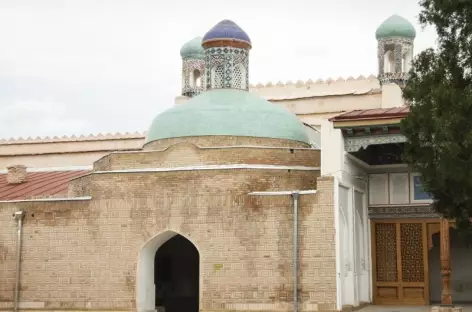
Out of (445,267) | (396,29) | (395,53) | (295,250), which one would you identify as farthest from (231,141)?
(396,29)

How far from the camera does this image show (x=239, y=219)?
773 inches

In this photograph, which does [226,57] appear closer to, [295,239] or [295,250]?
[295,239]

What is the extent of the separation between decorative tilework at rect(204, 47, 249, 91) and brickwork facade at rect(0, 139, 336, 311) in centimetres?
336

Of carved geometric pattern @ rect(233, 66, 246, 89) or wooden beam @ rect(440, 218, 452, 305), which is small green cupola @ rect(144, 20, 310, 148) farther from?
wooden beam @ rect(440, 218, 452, 305)

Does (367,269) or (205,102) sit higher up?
(205,102)

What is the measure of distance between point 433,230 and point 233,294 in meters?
5.53

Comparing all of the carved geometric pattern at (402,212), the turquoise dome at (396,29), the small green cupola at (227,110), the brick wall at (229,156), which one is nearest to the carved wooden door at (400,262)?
the carved geometric pattern at (402,212)

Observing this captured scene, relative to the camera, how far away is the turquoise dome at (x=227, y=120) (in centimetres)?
2208

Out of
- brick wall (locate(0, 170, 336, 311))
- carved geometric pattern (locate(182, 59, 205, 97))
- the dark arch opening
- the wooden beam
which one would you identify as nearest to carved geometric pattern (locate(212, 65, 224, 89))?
brick wall (locate(0, 170, 336, 311))

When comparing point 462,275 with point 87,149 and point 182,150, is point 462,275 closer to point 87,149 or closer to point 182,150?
point 182,150

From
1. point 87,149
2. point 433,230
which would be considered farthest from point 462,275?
point 87,149

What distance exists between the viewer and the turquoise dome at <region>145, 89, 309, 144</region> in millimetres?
22078

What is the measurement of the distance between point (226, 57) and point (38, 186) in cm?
674

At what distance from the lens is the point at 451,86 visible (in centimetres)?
1311
